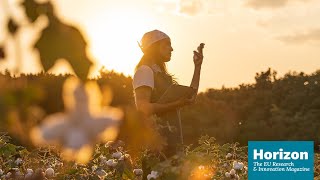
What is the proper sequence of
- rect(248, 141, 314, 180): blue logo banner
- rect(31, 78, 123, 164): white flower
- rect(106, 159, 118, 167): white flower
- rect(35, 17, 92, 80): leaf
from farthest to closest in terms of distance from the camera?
1. rect(248, 141, 314, 180): blue logo banner
2. rect(106, 159, 118, 167): white flower
3. rect(35, 17, 92, 80): leaf
4. rect(31, 78, 123, 164): white flower

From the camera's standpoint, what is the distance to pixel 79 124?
2.27 feet

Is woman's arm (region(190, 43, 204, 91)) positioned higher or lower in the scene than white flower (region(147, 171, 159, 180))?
higher

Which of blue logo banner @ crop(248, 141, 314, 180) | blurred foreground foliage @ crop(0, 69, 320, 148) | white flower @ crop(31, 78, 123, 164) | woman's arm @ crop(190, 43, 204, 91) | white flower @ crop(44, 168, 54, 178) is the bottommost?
white flower @ crop(31, 78, 123, 164)

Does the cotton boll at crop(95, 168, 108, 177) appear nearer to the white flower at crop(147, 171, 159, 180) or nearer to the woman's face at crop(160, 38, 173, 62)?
the white flower at crop(147, 171, 159, 180)

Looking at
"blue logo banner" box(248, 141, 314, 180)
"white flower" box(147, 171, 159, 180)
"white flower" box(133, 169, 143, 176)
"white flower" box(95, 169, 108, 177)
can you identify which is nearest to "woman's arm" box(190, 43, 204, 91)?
"white flower" box(147, 171, 159, 180)

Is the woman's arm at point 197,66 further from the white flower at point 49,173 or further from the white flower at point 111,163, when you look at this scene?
the white flower at point 49,173

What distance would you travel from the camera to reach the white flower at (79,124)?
0.69 meters

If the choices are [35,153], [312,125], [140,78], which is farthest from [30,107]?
[312,125]

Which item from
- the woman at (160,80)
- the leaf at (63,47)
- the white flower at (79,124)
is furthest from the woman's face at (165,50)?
the white flower at (79,124)

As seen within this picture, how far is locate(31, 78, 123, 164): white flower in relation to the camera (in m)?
0.69

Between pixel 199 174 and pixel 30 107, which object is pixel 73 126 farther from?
pixel 199 174

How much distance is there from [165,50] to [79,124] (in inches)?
138

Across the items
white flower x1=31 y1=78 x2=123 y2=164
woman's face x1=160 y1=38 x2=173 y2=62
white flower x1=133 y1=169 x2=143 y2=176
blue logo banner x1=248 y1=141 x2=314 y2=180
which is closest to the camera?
white flower x1=31 y1=78 x2=123 y2=164

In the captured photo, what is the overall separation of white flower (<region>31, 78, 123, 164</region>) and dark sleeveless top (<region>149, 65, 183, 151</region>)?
3.29 metres
